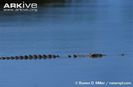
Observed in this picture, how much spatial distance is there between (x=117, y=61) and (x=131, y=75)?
143mm

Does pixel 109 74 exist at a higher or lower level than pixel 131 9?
lower

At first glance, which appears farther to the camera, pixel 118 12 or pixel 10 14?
pixel 118 12

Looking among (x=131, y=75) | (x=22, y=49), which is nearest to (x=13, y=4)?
(x=22, y=49)

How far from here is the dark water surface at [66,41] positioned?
301 centimetres

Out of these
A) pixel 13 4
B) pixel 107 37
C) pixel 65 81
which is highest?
pixel 13 4

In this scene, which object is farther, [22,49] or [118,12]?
[118,12]

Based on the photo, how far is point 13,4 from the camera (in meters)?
3.02

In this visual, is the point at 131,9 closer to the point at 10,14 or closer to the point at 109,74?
the point at 109,74

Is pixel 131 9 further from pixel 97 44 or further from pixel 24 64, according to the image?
pixel 24 64

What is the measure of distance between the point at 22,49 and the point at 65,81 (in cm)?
33

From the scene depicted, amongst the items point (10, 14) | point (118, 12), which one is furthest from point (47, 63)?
point (118, 12)

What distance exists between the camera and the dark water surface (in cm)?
301

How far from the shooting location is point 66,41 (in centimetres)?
314

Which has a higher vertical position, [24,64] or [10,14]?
[10,14]
